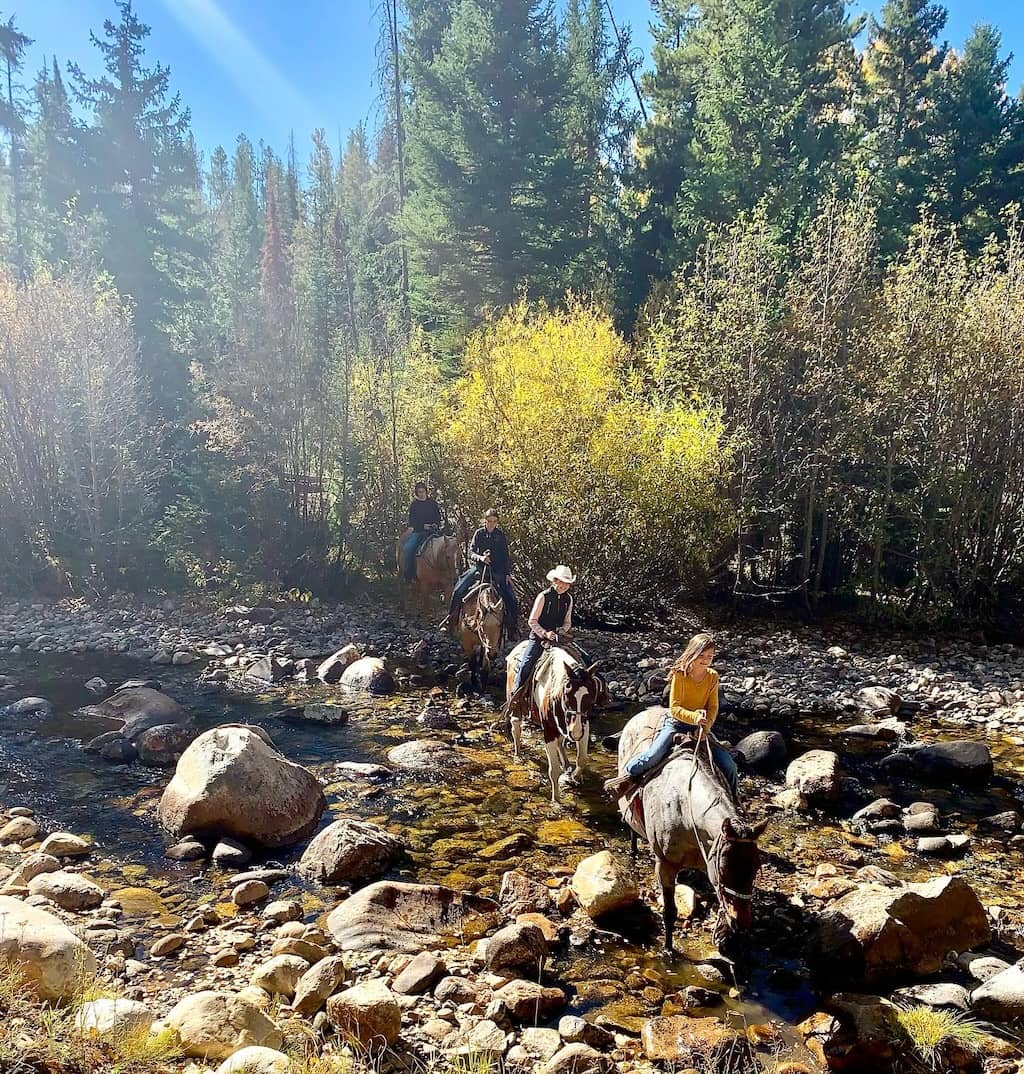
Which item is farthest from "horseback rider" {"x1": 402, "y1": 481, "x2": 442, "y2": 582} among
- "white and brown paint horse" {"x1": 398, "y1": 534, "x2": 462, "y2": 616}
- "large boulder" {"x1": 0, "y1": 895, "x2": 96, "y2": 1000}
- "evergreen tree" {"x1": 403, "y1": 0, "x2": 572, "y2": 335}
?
"large boulder" {"x1": 0, "y1": 895, "x2": 96, "y2": 1000}

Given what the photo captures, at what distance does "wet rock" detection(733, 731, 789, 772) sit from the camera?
32.5 feet

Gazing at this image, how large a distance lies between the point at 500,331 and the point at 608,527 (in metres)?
5.94

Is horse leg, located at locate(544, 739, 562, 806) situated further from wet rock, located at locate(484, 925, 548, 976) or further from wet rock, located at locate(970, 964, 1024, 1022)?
wet rock, located at locate(970, 964, 1024, 1022)

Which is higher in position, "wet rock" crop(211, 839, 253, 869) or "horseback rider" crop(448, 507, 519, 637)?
"horseback rider" crop(448, 507, 519, 637)

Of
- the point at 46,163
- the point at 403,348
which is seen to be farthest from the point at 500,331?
the point at 46,163

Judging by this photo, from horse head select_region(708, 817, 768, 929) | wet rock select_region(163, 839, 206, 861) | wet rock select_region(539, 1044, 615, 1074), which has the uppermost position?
horse head select_region(708, 817, 768, 929)

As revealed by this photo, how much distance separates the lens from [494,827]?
8.38 meters

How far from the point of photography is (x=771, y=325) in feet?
56.1

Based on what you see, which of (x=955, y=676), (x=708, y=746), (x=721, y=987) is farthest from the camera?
(x=955, y=676)

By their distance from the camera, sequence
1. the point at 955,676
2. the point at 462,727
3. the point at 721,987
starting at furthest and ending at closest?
1. the point at 955,676
2. the point at 462,727
3. the point at 721,987

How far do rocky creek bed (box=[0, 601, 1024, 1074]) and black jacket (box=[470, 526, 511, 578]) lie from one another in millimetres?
2244

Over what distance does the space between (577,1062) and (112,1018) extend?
2.61 meters

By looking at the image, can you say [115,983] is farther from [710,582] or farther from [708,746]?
[710,582]

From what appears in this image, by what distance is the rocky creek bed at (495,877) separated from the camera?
5.05 metres
